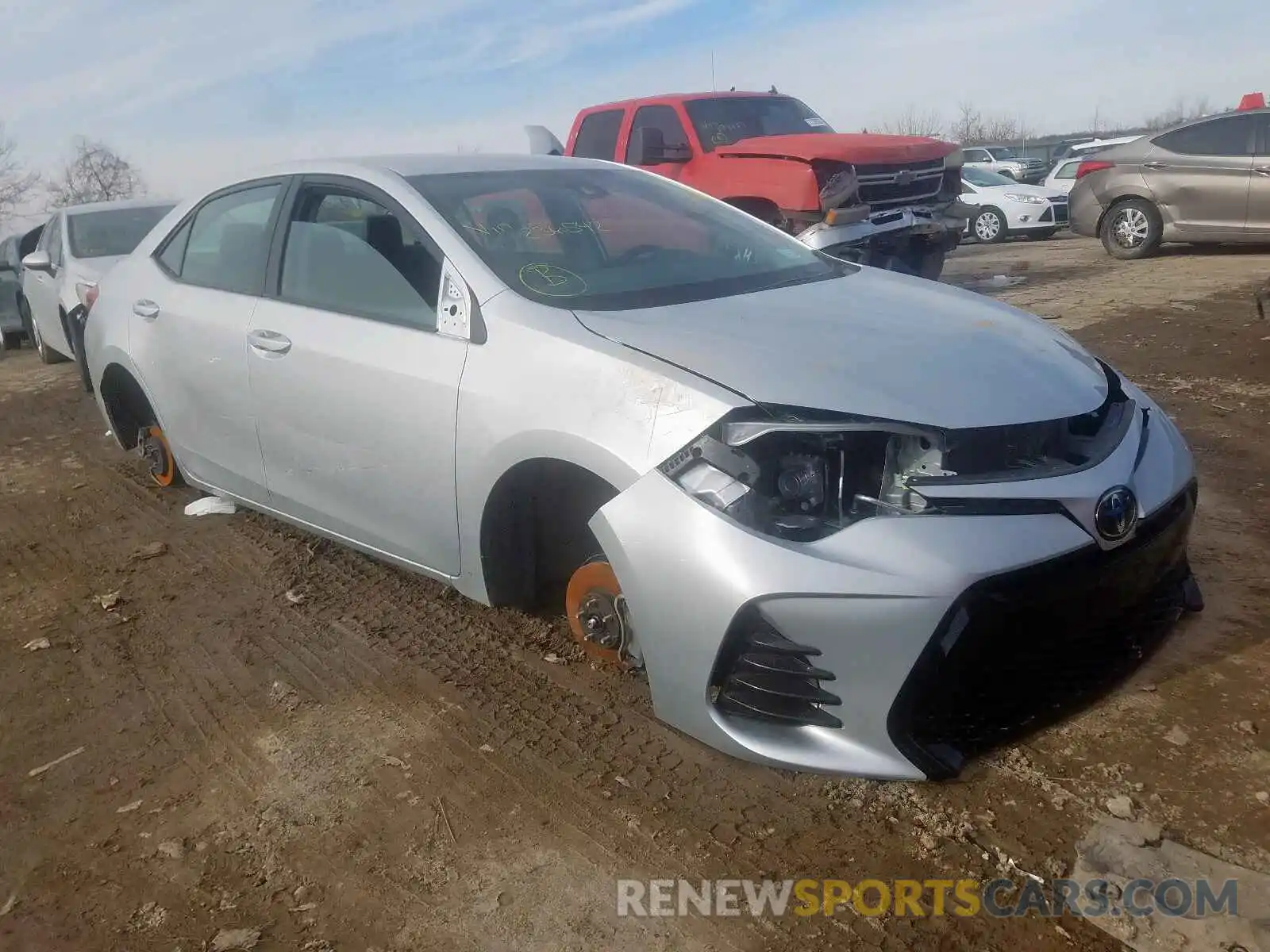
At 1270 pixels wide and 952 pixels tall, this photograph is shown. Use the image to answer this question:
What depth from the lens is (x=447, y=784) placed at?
2699mm

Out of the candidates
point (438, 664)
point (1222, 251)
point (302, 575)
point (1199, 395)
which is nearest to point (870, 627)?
point (438, 664)

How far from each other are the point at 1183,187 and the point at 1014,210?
5917 mm

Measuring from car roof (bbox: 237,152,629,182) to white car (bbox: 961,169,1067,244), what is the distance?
555 inches

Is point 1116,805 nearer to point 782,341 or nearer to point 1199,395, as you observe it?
point 782,341

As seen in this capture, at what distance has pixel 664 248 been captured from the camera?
3588 mm

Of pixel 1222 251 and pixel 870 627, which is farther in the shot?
pixel 1222 251

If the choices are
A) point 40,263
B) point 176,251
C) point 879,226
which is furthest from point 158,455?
point 879,226

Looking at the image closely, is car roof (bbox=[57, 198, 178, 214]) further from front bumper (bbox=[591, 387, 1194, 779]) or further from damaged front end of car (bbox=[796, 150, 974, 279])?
front bumper (bbox=[591, 387, 1194, 779])

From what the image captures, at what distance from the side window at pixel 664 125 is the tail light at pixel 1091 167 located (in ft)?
18.4

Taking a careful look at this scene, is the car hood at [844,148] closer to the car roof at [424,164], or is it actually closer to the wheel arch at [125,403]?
the car roof at [424,164]

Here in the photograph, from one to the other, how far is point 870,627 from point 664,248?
5.83ft

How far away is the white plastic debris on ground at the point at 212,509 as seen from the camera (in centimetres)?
502

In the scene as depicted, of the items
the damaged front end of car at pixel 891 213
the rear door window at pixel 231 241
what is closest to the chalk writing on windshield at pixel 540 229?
the rear door window at pixel 231 241

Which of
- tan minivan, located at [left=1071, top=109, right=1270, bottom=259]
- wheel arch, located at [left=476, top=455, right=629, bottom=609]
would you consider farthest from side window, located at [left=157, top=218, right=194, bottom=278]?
tan minivan, located at [left=1071, top=109, right=1270, bottom=259]
